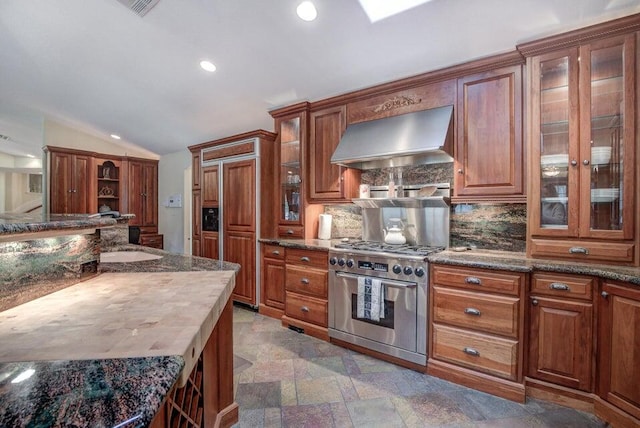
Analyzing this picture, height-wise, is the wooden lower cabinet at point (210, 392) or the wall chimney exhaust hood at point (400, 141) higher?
the wall chimney exhaust hood at point (400, 141)

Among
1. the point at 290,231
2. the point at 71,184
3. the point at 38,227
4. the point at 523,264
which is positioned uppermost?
the point at 71,184

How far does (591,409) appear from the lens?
187 cm

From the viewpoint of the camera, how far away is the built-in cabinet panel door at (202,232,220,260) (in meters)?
3.99

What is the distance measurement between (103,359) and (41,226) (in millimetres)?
723

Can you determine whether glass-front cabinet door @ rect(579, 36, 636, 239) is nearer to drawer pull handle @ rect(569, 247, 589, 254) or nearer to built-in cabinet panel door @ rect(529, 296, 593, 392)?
drawer pull handle @ rect(569, 247, 589, 254)

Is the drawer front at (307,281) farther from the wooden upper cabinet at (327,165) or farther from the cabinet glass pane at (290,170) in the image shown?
the wooden upper cabinet at (327,165)

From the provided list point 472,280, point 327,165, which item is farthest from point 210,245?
point 472,280

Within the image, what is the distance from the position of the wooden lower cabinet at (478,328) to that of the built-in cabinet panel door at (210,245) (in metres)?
2.77

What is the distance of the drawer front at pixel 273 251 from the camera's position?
3.35 meters

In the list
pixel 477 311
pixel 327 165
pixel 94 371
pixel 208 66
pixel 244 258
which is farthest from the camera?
pixel 244 258

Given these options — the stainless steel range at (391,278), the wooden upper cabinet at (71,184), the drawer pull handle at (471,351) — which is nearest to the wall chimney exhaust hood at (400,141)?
the stainless steel range at (391,278)

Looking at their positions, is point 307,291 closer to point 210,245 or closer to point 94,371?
point 210,245

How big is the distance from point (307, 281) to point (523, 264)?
1.82 m

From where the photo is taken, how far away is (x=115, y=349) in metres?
0.70
